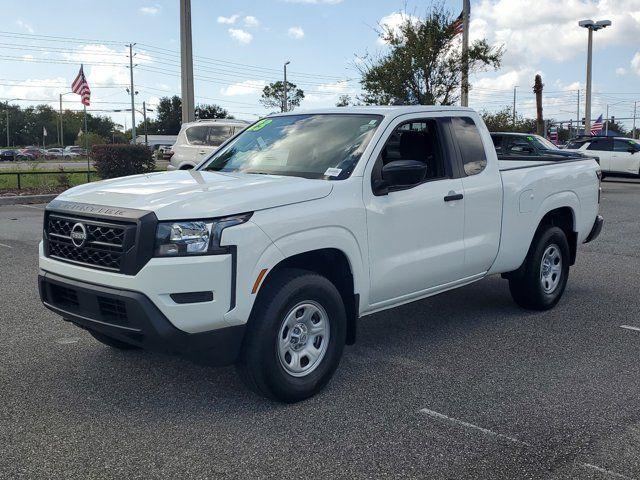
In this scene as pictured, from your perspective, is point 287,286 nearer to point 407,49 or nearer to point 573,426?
point 573,426

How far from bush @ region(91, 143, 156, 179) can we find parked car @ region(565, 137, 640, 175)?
14751mm

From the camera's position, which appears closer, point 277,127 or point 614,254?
point 277,127

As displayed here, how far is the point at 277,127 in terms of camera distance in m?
5.56

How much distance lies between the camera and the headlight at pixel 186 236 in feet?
12.6

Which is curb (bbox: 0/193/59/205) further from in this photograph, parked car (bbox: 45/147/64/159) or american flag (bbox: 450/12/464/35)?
parked car (bbox: 45/147/64/159)

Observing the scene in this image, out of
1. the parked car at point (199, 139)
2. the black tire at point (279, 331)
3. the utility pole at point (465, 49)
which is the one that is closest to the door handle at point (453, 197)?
the black tire at point (279, 331)

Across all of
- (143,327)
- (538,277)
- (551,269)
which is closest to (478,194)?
(538,277)

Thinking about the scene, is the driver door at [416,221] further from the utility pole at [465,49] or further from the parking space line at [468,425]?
the utility pole at [465,49]

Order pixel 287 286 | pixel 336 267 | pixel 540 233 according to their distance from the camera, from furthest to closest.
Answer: pixel 540 233 → pixel 336 267 → pixel 287 286

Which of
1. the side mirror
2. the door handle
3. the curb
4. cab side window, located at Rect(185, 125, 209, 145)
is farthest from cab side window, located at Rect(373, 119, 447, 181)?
the curb

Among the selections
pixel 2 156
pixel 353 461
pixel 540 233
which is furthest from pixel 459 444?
pixel 2 156

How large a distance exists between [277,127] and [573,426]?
3.08 metres

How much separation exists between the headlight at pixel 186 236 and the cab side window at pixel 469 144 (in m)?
2.52

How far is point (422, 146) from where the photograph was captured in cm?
560
